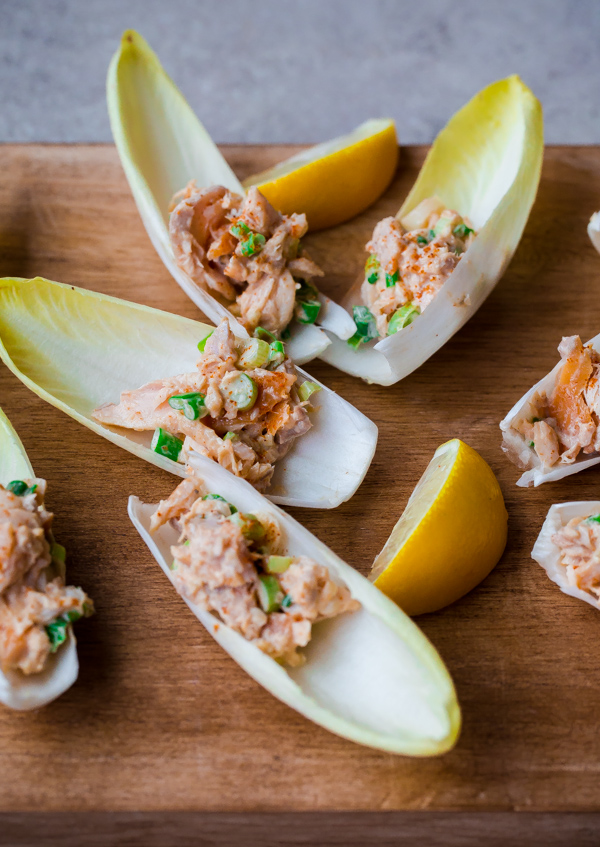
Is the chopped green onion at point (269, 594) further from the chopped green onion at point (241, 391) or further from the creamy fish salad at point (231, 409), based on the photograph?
the chopped green onion at point (241, 391)

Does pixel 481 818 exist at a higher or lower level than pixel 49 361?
lower

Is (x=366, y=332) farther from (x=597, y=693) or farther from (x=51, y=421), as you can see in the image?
(x=597, y=693)

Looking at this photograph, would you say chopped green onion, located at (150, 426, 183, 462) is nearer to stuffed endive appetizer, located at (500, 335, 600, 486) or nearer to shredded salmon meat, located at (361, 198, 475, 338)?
shredded salmon meat, located at (361, 198, 475, 338)

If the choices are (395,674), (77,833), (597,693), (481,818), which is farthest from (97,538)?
(597,693)

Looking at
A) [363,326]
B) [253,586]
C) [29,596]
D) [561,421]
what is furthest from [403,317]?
[29,596]

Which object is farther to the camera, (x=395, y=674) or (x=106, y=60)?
(x=106, y=60)

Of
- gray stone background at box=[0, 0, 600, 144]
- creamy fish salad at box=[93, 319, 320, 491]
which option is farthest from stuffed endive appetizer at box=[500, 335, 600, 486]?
gray stone background at box=[0, 0, 600, 144]

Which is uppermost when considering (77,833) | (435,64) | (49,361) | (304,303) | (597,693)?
(435,64)

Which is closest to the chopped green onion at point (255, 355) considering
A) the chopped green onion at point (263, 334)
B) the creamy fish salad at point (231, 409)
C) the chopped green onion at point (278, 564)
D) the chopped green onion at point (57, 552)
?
the creamy fish salad at point (231, 409)
